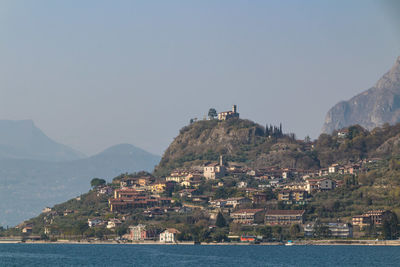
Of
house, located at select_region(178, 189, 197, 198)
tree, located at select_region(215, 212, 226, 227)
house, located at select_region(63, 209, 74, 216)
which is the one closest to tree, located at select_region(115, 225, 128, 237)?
tree, located at select_region(215, 212, 226, 227)

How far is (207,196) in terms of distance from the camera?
182875 millimetres

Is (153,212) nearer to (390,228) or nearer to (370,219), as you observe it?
(370,219)

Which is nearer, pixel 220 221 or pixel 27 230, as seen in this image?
pixel 220 221

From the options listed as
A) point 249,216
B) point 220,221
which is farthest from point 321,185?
point 220,221

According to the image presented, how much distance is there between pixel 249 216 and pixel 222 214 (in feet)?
23.7

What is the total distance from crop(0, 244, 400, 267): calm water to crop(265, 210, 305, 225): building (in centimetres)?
2021

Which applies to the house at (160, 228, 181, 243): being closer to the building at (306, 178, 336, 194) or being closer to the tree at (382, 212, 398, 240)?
the building at (306, 178, 336, 194)

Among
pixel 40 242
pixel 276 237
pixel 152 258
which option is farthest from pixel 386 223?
pixel 40 242

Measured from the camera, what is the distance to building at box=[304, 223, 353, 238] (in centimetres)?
13925

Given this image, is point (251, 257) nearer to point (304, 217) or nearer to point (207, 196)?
point (304, 217)

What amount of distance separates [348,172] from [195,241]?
60.0m

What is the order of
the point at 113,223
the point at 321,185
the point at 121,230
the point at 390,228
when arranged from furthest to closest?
the point at 321,185, the point at 113,223, the point at 121,230, the point at 390,228

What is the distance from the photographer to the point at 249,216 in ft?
516

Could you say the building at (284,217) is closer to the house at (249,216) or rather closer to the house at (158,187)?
the house at (249,216)
